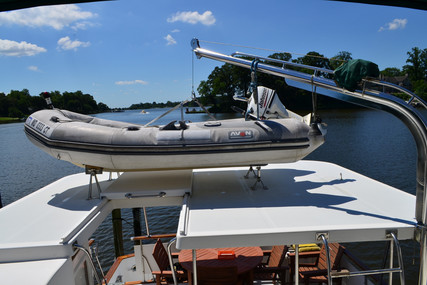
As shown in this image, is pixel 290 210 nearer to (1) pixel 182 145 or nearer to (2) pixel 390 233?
(2) pixel 390 233

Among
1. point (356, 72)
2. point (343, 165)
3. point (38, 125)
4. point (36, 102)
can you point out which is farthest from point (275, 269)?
point (36, 102)

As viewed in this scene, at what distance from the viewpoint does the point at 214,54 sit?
18.2 ft

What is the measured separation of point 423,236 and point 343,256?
2.08 m

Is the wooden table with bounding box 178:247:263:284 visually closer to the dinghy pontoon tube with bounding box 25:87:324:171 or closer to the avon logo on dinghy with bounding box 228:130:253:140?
the dinghy pontoon tube with bounding box 25:87:324:171

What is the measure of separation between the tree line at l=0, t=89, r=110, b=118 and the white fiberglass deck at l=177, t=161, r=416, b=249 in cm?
5624

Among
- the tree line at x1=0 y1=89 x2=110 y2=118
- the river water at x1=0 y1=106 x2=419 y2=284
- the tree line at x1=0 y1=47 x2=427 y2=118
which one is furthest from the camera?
the tree line at x1=0 y1=89 x2=110 y2=118

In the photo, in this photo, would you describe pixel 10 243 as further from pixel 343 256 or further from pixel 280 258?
pixel 343 256

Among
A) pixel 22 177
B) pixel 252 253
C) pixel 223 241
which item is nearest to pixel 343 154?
pixel 252 253

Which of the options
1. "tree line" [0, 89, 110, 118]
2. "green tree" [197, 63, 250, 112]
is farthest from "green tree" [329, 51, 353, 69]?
"tree line" [0, 89, 110, 118]

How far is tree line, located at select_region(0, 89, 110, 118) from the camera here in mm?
59500

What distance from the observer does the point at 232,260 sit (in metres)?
4.21

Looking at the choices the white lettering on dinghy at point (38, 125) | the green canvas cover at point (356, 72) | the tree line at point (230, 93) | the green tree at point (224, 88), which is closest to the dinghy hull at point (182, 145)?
the white lettering on dinghy at point (38, 125)

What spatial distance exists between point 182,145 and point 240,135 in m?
0.83

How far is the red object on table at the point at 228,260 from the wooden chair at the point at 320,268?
78 cm
